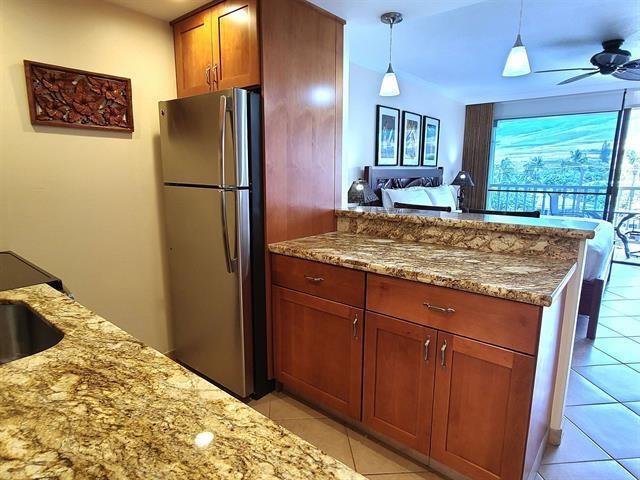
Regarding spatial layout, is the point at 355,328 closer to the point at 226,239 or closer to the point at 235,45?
the point at 226,239

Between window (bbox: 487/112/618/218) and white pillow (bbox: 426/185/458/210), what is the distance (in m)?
1.96

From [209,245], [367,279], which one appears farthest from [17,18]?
[367,279]

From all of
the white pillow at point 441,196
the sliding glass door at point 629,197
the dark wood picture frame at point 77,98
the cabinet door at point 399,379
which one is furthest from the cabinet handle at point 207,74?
the sliding glass door at point 629,197

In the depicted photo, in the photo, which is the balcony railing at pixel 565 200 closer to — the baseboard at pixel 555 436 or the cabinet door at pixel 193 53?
the baseboard at pixel 555 436

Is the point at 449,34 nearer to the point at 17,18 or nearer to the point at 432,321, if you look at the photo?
the point at 432,321

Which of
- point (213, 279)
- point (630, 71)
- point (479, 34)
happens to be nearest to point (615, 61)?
point (630, 71)

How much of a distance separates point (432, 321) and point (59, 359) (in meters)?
1.23

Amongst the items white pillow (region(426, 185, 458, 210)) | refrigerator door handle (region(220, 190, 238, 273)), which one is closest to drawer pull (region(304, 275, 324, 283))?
refrigerator door handle (region(220, 190, 238, 273))

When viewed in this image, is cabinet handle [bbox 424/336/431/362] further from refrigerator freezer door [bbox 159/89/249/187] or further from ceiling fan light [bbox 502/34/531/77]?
ceiling fan light [bbox 502/34/531/77]

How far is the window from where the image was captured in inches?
227

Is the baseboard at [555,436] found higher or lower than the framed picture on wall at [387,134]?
lower

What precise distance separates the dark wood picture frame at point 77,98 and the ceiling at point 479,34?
48.7 inches

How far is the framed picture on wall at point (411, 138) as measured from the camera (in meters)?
4.76

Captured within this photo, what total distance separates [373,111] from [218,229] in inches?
111
